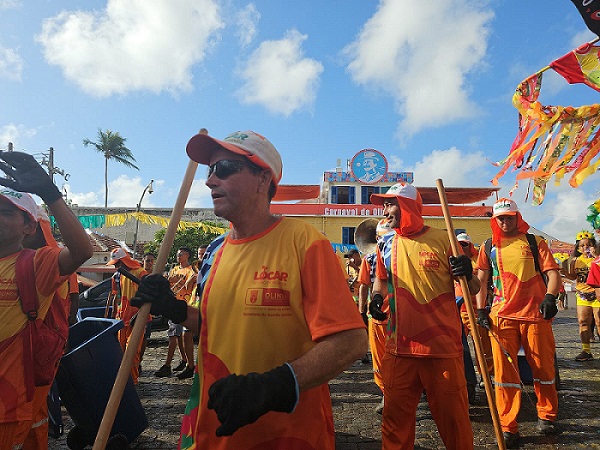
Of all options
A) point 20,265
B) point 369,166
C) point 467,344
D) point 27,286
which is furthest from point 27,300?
point 369,166

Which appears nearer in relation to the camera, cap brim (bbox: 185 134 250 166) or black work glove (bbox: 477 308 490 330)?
cap brim (bbox: 185 134 250 166)

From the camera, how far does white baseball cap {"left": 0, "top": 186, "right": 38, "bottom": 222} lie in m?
2.62

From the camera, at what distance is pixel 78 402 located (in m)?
3.67

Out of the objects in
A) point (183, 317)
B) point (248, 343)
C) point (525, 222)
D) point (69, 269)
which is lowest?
point (248, 343)

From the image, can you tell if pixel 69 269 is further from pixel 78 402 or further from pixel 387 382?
pixel 387 382

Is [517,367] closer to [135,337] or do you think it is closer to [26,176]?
[135,337]

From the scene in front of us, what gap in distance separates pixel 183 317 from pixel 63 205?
930 millimetres

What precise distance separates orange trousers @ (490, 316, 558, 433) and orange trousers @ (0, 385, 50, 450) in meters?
3.92

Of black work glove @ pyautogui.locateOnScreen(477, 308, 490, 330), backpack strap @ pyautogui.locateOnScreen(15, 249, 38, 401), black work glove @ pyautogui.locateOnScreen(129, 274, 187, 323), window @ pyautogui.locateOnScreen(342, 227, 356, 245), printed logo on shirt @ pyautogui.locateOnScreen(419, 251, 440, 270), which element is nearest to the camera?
black work glove @ pyautogui.locateOnScreen(129, 274, 187, 323)

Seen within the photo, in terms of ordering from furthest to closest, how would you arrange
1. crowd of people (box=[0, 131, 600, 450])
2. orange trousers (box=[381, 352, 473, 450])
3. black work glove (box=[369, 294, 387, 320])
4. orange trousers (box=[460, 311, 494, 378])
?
orange trousers (box=[460, 311, 494, 378]) → black work glove (box=[369, 294, 387, 320]) → orange trousers (box=[381, 352, 473, 450]) → crowd of people (box=[0, 131, 600, 450])

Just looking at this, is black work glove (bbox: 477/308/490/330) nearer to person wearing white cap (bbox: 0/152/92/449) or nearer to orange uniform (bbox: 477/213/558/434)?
orange uniform (bbox: 477/213/558/434)

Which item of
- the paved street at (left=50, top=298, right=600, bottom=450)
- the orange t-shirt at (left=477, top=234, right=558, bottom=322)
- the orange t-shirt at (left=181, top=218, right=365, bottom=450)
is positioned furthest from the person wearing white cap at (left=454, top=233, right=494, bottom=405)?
the orange t-shirt at (left=181, top=218, right=365, bottom=450)

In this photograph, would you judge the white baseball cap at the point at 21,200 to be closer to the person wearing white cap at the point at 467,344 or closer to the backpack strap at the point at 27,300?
the backpack strap at the point at 27,300

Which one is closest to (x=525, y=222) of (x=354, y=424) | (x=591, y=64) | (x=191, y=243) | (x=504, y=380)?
(x=504, y=380)
